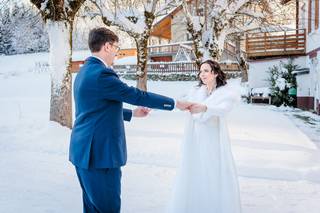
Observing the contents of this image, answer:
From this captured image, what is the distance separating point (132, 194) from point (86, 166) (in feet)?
8.45

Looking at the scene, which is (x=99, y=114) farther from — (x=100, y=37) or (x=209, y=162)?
(x=209, y=162)

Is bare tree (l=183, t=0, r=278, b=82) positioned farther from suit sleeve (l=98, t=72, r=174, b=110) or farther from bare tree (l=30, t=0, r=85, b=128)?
suit sleeve (l=98, t=72, r=174, b=110)

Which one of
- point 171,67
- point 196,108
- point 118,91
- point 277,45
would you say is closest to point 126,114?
point 196,108

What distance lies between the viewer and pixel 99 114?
3.28 m

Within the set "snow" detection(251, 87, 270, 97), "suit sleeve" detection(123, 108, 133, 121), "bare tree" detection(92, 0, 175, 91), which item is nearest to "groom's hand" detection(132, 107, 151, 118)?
"suit sleeve" detection(123, 108, 133, 121)

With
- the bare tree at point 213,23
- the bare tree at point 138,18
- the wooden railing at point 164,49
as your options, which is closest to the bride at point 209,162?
the bare tree at point 213,23

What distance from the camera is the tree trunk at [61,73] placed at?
10531mm

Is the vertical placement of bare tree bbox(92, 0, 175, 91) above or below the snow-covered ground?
above

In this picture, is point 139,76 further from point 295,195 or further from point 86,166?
point 86,166

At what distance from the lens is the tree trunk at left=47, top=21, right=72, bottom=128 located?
10531mm

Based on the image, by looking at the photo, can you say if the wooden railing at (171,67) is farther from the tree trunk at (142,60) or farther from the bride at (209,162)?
the bride at (209,162)

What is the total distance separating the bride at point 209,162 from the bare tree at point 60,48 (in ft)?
22.5

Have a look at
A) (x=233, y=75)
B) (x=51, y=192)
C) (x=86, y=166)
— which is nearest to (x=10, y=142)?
(x=51, y=192)

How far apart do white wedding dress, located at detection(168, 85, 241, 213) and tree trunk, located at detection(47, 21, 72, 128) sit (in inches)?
270
